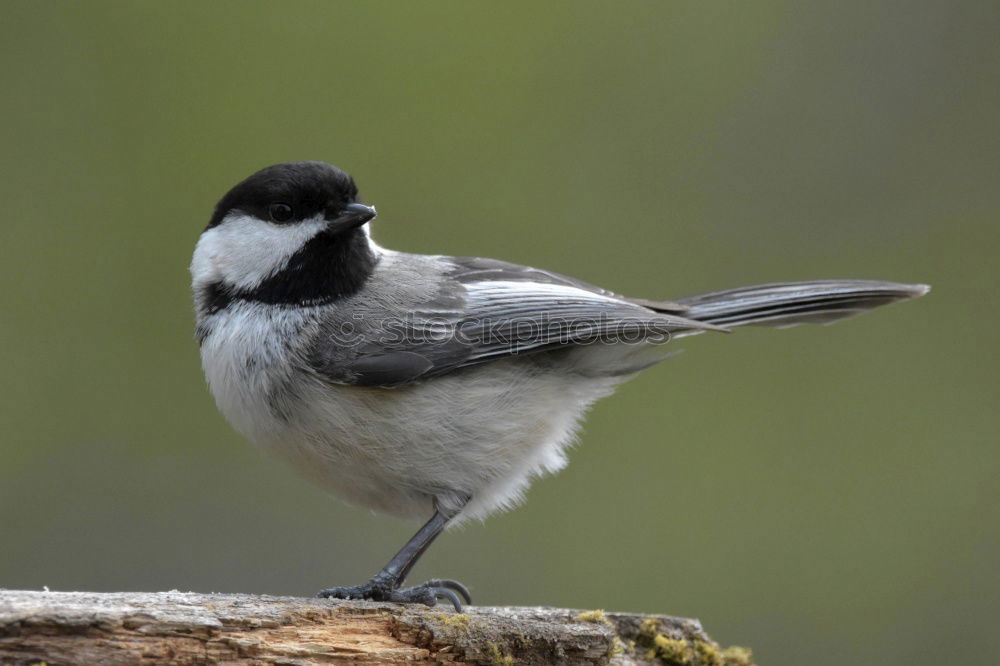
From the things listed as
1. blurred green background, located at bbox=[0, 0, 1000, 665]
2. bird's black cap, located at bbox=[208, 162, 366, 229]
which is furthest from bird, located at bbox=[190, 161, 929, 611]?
blurred green background, located at bbox=[0, 0, 1000, 665]

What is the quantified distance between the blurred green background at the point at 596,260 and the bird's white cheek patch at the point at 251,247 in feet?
4.89

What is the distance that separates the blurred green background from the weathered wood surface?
59.3 inches

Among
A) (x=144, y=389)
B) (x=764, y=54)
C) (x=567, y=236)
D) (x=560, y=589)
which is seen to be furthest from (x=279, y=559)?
(x=764, y=54)

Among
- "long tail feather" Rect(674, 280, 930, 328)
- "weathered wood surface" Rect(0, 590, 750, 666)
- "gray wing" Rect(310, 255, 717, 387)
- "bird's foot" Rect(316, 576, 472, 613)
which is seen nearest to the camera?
"weathered wood surface" Rect(0, 590, 750, 666)

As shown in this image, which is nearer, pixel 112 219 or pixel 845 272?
pixel 112 219

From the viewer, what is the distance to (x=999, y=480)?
4.25 m

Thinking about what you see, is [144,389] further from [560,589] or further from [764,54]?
[764,54]

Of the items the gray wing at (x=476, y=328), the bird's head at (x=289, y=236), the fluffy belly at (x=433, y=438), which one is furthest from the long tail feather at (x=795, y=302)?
the bird's head at (x=289, y=236)

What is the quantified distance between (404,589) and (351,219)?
1.05 m

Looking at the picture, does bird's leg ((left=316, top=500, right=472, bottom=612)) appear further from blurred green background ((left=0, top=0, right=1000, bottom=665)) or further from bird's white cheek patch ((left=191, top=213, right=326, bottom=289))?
blurred green background ((left=0, top=0, right=1000, bottom=665))

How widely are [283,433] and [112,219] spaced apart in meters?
2.12

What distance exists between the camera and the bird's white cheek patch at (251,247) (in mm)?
2723

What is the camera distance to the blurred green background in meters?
4.12

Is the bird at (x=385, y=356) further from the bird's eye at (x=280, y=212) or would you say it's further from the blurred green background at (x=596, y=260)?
the blurred green background at (x=596, y=260)
